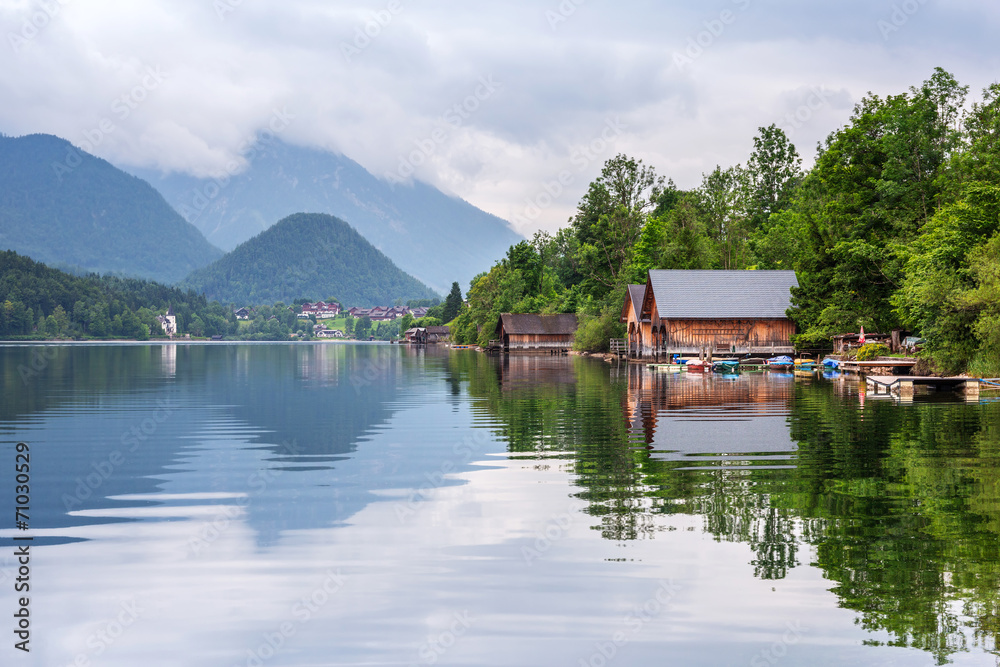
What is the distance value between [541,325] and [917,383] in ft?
257

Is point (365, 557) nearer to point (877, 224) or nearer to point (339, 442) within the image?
point (339, 442)

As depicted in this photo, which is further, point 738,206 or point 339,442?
point 738,206

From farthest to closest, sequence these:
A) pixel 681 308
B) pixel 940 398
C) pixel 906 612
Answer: pixel 681 308, pixel 940 398, pixel 906 612

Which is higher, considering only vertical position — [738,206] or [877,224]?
[738,206]

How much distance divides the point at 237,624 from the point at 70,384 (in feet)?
137

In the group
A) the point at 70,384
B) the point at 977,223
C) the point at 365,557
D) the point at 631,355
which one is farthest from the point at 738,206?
the point at 365,557

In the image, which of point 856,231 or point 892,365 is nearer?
point 892,365

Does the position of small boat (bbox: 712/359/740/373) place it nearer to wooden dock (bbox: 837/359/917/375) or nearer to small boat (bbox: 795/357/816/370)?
small boat (bbox: 795/357/816/370)

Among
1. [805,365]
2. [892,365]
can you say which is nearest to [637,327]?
[805,365]

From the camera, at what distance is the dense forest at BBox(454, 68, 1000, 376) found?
4181 cm

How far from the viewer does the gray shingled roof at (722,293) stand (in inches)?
2936

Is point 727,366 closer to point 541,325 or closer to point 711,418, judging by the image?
point 711,418

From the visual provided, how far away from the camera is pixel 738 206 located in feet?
347

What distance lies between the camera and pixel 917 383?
137 feet
